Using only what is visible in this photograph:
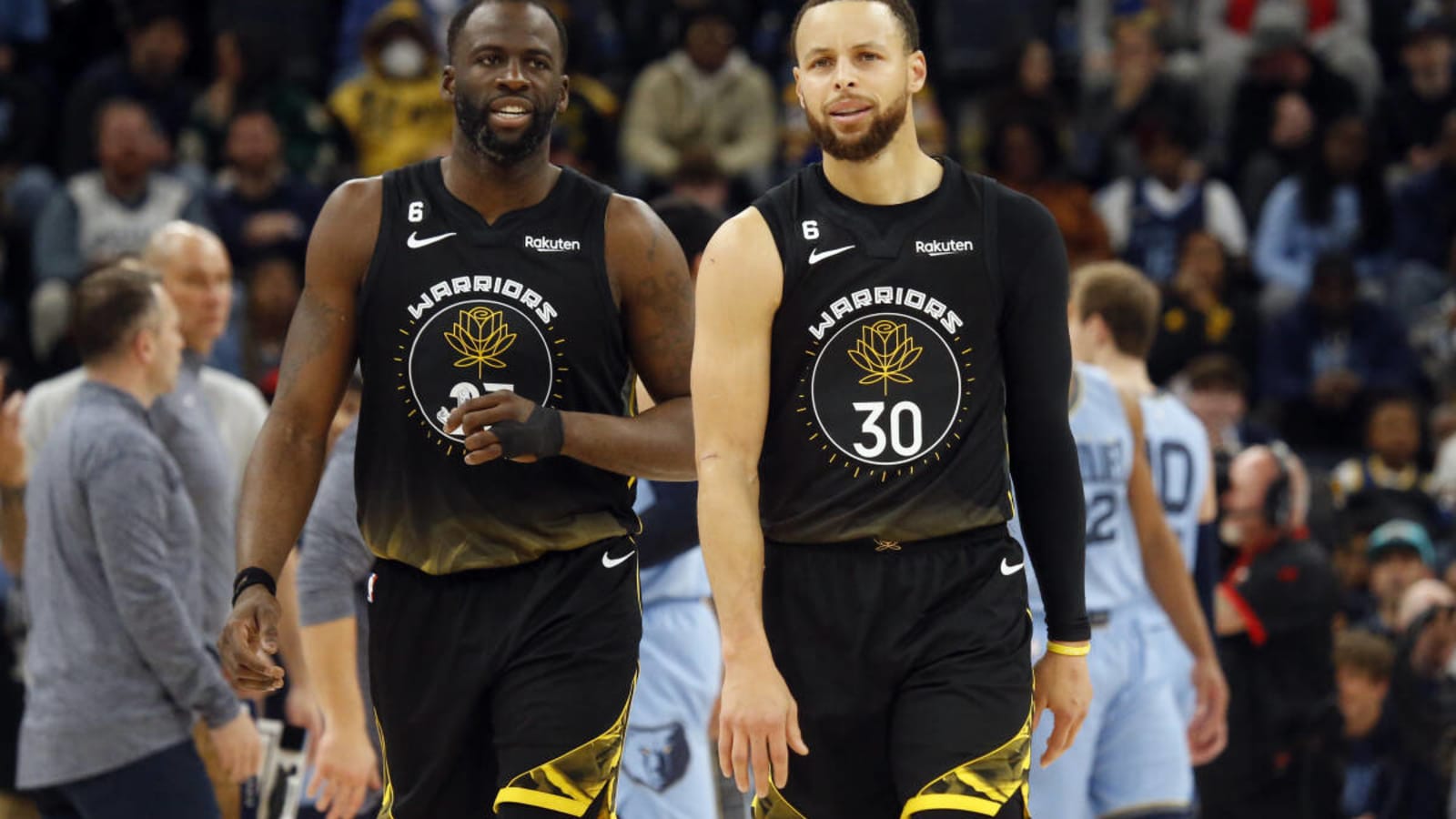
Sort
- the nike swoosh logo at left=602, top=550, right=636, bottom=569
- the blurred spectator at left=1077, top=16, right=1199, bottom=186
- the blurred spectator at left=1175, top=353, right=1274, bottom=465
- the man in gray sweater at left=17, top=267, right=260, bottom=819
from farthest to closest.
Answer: the blurred spectator at left=1077, top=16, right=1199, bottom=186 < the blurred spectator at left=1175, top=353, right=1274, bottom=465 < the man in gray sweater at left=17, top=267, right=260, bottom=819 < the nike swoosh logo at left=602, top=550, right=636, bottom=569

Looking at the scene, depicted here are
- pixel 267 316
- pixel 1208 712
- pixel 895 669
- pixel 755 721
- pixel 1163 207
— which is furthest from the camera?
pixel 1163 207

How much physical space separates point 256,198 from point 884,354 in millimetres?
9452

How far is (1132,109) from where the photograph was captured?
15602 mm

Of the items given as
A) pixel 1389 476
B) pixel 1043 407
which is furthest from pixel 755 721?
pixel 1389 476

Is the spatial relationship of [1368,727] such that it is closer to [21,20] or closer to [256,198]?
[256,198]

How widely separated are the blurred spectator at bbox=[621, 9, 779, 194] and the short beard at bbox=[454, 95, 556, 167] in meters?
9.79

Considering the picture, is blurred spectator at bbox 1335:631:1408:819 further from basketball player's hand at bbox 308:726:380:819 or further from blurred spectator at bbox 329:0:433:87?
blurred spectator at bbox 329:0:433:87

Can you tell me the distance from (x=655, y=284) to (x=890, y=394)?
77 centimetres

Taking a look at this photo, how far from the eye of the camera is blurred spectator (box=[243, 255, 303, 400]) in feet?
37.4

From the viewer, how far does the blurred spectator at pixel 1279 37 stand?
16.2m

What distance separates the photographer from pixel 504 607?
4957 millimetres

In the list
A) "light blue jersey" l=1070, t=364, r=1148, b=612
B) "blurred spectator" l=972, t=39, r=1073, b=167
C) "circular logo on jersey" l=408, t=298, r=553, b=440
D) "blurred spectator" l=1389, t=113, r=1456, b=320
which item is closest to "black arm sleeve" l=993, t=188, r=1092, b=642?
"circular logo on jersey" l=408, t=298, r=553, b=440

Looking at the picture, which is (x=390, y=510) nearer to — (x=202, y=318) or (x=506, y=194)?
(x=506, y=194)

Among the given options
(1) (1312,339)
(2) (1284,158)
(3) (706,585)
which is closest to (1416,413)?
(1) (1312,339)
